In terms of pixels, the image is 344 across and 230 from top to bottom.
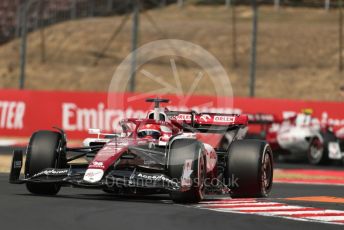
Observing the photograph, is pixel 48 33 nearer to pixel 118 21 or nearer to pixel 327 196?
pixel 118 21

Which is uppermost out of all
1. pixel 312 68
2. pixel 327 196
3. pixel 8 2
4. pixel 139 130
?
pixel 8 2

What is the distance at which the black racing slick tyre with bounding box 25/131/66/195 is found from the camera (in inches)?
583

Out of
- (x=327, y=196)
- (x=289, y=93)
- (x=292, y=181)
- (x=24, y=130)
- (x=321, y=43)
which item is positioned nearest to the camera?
(x=327, y=196)

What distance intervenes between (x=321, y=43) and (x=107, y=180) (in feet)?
163

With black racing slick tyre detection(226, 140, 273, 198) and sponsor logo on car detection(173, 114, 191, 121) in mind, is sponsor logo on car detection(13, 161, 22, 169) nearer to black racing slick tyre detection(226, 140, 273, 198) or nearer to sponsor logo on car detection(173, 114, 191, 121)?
sponsor logo on car detection(173, 114, 191, 121)

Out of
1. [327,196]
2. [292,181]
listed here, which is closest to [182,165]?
[327,196]

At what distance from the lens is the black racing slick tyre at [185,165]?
45.7 feet

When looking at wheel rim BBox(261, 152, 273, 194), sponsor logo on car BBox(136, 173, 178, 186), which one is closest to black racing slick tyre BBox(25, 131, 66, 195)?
sponsor logo on car BBox(136, 173, 178, 186)

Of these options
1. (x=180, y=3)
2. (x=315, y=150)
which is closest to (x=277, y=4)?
(x=180, y=3)

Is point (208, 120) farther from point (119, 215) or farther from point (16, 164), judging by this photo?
point (119, 215)

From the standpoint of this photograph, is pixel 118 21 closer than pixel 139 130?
No

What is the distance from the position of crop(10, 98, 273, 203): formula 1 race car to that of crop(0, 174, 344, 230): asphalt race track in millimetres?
275

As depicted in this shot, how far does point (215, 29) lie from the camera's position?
217 ft

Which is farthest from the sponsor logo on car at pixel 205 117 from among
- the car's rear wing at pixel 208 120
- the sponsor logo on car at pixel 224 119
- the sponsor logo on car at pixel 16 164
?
the sponsor logo on car at pixel 16 164
